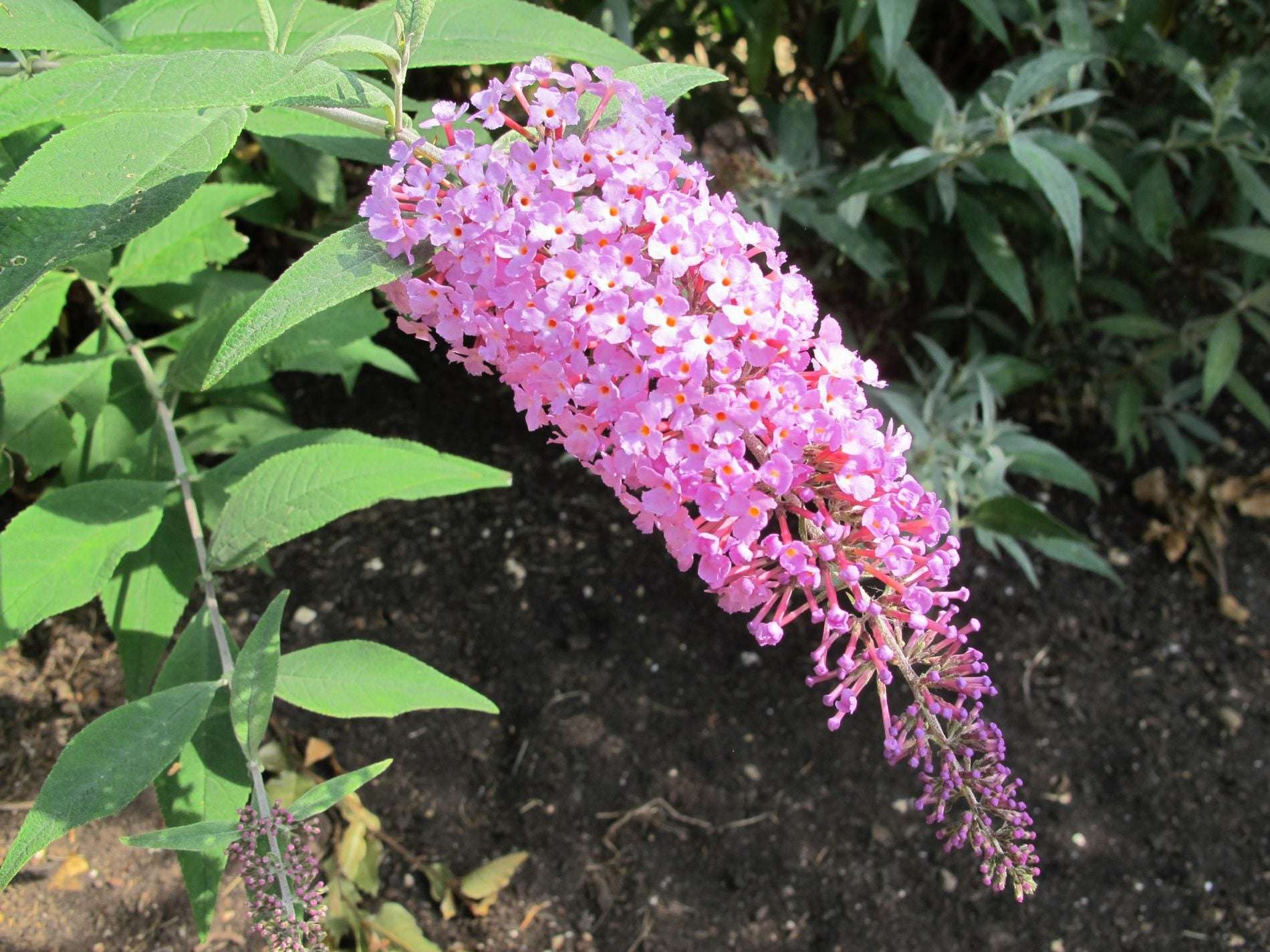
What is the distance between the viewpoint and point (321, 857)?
2.29 meters

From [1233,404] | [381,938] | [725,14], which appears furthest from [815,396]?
[1233,404]

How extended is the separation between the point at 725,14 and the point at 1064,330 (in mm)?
1309

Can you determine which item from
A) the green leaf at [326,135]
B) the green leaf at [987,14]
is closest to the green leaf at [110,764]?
the green leaf at [326,135]

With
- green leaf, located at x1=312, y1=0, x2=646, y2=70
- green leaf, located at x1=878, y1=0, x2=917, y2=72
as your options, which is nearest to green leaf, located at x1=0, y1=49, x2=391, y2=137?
green leaf, located at x1=312, y1=0, x2=646, y2=70

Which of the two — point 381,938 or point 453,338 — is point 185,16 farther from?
point 381,938

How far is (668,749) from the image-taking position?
102 inches

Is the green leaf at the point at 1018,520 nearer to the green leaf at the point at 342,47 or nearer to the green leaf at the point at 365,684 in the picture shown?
the green leaf at the point at 365,684

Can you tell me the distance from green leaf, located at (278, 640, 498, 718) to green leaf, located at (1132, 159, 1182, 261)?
2.00 meters

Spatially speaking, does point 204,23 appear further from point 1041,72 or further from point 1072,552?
point 1072,552

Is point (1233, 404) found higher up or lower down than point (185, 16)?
lower down

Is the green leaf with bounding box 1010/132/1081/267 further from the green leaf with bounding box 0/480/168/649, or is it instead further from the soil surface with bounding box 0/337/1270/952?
the green leaf with bounding box 0/480/168/649

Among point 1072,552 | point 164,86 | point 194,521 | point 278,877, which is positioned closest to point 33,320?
point 194,521

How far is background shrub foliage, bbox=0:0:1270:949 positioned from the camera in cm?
128

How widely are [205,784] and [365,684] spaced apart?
29cm
